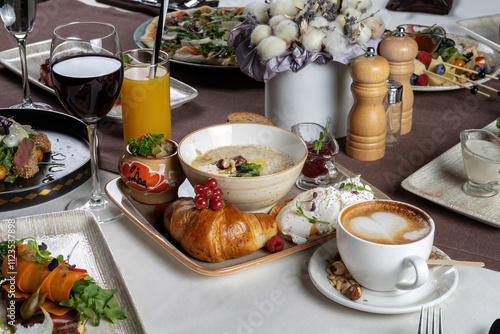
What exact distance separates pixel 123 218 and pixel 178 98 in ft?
1.99

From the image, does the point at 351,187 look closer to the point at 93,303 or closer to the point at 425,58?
the point at 93,303

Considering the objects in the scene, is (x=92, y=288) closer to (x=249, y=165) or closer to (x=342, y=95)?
(x=249, y=165)

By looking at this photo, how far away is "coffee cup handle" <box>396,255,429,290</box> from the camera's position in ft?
2.81

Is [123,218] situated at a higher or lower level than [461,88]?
lower

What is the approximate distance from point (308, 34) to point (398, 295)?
70cm

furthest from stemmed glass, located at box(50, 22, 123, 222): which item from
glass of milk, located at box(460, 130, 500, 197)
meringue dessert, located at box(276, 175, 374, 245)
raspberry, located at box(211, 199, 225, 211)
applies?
glass of milk, located at box(460, 130, 500, 197)

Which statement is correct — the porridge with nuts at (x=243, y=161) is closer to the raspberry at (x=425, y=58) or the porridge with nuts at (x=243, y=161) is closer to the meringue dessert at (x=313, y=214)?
the meringue dessert at (x=313, y=214)

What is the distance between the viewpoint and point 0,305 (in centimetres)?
90

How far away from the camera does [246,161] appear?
3.95 ft

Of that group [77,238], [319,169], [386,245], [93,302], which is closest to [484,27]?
[319,169]

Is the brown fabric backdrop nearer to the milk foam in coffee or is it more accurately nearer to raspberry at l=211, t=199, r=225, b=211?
the milk foam in coffee

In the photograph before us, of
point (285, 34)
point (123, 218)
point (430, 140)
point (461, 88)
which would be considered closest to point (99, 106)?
point (123, 218)

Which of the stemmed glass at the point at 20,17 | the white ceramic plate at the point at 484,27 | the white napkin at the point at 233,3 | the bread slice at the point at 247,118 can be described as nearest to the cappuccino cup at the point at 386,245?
the bread slice at the point at 247,118

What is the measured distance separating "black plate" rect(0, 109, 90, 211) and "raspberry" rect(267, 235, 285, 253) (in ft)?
1.63
